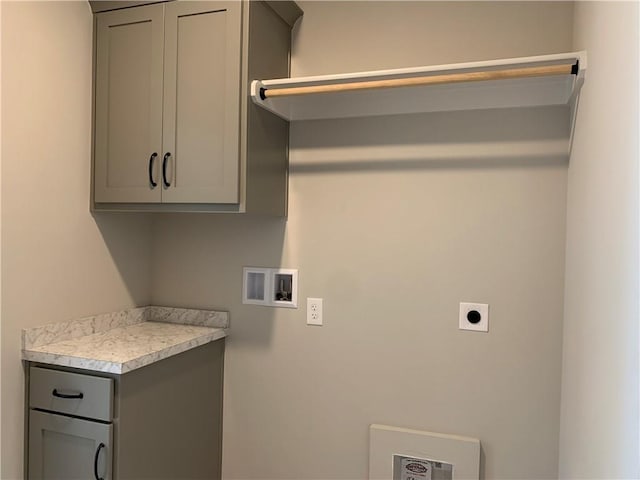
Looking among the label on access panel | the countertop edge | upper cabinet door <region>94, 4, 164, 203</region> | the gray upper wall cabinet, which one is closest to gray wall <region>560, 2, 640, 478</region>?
the label on access panel

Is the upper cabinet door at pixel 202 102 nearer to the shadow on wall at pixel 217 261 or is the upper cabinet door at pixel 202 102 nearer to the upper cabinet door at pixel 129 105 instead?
the upper cabinet door at pixel 129 105

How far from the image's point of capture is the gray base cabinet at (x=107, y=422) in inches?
68.9

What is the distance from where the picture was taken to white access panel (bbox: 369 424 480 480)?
78.2 inches

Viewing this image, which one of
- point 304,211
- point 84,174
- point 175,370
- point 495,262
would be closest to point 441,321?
point 495,262

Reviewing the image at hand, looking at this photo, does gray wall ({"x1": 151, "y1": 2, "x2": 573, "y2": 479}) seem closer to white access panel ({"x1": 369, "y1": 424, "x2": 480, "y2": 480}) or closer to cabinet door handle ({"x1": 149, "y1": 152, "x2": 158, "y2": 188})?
white access panel ({"x1": 369, "y1": 424, "x2": 480, "y2": 480})

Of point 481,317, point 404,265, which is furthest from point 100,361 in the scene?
point 481,317

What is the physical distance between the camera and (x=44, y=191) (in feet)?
6.27

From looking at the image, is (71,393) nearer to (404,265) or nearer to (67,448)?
(67,448)

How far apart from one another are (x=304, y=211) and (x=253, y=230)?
257 mm

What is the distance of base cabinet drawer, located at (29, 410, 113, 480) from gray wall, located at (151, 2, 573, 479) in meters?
0.69

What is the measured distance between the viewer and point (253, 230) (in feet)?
7.62

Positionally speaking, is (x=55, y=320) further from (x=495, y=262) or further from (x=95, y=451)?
(x=495, y=262)

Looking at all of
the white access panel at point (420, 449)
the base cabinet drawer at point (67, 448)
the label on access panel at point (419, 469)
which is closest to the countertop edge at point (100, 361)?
the base cabinet drawer at point (67, 448)

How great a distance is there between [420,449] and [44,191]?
173 cm
